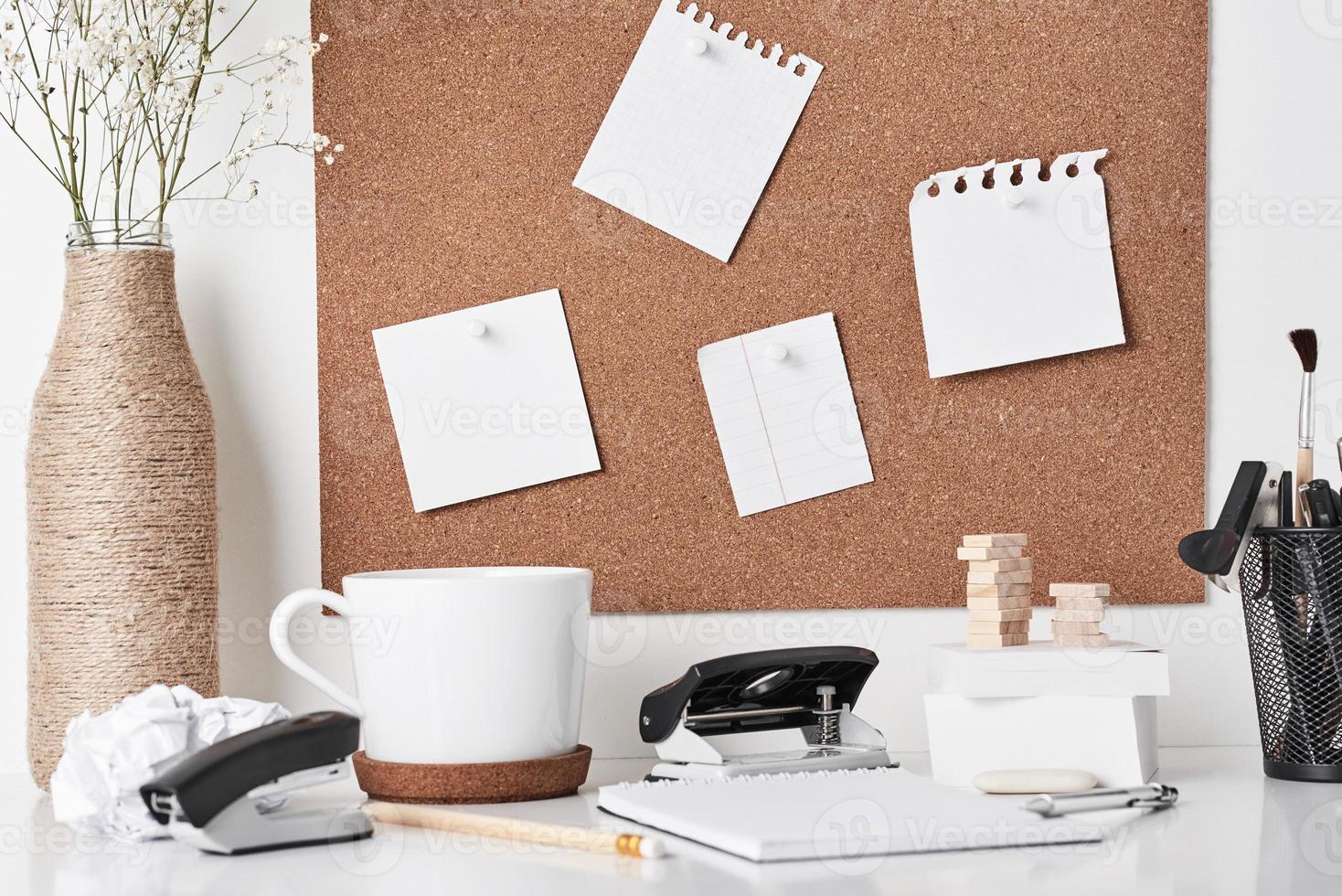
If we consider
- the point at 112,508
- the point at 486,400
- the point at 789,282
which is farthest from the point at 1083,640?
the point at 112,508

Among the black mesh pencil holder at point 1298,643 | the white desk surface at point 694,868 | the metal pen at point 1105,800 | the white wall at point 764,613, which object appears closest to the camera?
the white desk surface at point 694,868

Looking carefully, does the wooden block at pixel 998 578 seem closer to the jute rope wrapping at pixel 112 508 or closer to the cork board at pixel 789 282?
the cork board at pixel 789 282

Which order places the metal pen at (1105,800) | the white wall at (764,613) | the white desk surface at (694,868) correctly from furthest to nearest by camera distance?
the white wall at (764,613) < the metal pen at (1105,800) < the white desk surface at (694,868)

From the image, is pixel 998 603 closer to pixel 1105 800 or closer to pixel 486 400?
pixel 1105 800

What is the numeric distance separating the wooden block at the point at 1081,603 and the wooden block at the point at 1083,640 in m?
0.02

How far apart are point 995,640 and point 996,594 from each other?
3 centimetres

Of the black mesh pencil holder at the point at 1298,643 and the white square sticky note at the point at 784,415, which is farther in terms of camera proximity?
the white square sticky note at the point at 784,415

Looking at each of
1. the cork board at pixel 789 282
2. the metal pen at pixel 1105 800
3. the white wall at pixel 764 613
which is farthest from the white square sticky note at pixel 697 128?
the metal pen at pixel 1105 800

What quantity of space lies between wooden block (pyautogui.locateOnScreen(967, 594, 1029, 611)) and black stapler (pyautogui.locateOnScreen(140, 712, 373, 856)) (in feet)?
1.27

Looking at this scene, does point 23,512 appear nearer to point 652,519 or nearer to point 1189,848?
point 652,519

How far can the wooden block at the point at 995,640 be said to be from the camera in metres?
0.77

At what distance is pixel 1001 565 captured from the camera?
784 mm

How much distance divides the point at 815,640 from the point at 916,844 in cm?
34

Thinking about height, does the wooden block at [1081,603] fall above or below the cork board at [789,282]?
below
